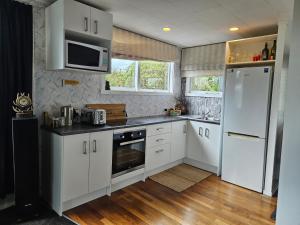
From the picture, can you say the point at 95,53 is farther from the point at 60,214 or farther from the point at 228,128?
the point at 228,128

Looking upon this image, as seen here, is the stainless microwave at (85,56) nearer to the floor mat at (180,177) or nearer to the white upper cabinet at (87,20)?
the white upper cabinet at (87,20)

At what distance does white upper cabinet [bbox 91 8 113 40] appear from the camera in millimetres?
2537

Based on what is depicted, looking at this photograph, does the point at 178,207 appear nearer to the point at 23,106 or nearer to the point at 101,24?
the point at 23,106

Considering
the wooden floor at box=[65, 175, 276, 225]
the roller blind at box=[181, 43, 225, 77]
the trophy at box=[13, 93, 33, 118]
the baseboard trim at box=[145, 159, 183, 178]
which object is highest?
the roller blind at box=[181, 43, 225, 77]

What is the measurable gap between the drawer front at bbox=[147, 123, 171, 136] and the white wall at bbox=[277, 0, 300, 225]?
6.88ft

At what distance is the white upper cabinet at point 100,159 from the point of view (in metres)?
2.53

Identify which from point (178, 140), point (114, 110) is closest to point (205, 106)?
point (178, 140)

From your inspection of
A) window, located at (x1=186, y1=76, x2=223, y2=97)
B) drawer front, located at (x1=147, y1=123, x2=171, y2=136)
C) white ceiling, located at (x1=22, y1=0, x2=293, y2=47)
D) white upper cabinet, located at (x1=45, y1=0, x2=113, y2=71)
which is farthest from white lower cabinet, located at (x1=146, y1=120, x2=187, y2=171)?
white ceiling, located at (x1=22, y1=0, x2=293, y2=47)

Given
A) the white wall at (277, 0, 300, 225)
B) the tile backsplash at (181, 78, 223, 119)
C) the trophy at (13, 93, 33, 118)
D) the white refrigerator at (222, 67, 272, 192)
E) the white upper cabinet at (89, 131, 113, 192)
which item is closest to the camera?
the white wall at (277, 0, 300, 225)

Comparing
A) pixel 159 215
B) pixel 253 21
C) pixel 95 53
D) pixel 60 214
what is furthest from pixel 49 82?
pixel 253 21

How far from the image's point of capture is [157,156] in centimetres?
346

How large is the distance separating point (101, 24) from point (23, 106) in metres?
1.31

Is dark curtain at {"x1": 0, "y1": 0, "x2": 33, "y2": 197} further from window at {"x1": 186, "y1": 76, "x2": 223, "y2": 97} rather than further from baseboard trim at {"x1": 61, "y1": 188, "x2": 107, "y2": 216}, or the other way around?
window at {"x1": 186, "y1": 76, "x2": 223, "y2": 97}

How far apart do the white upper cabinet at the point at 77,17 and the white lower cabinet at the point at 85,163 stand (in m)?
1.21
